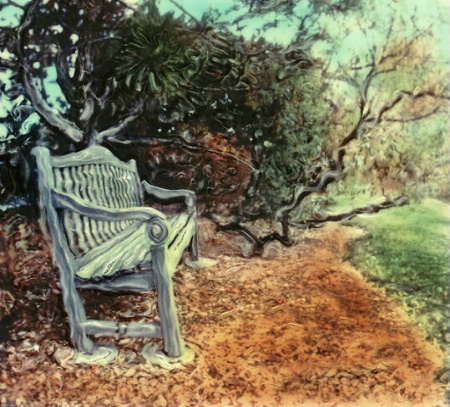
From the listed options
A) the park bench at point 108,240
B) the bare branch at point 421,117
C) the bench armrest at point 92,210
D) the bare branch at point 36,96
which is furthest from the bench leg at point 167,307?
the bare branch at point 421,117

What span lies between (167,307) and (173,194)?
0.59 m

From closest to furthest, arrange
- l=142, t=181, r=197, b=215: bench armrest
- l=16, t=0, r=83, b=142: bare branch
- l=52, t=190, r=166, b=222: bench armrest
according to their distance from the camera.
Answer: l=52, t=190, r=166, b=222: bench armrest → l=16, t=0, r=83, b=142: bare branch → l=142, t=181, r=197, b=215: bench armrest

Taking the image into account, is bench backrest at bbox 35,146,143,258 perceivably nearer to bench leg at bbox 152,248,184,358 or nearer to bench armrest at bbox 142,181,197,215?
bench armrest at bbox 142,181,197,215

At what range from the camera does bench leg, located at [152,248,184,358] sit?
7.27ft

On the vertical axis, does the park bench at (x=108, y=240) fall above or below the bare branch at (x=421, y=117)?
below

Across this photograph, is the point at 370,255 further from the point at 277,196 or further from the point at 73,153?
the point at 73,153

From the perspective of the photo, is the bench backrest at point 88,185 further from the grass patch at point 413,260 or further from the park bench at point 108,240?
the grass patch at point 413,260

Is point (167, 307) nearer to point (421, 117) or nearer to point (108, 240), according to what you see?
point (108, 240)

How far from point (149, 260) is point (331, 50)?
4.62 feet

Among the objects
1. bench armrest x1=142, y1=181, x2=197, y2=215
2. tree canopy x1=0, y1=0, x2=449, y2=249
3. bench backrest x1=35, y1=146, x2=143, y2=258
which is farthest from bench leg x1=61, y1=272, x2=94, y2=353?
tree canopy x1=0, y1=0, x2=449, y2=249

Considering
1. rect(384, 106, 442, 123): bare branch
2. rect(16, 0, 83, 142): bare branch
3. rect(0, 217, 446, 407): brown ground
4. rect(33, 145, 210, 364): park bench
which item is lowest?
rect(0, 217, 446, 407): brown ground

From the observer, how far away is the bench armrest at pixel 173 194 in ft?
7.89

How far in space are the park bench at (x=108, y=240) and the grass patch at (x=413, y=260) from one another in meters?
0.95

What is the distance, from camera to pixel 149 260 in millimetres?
2244
